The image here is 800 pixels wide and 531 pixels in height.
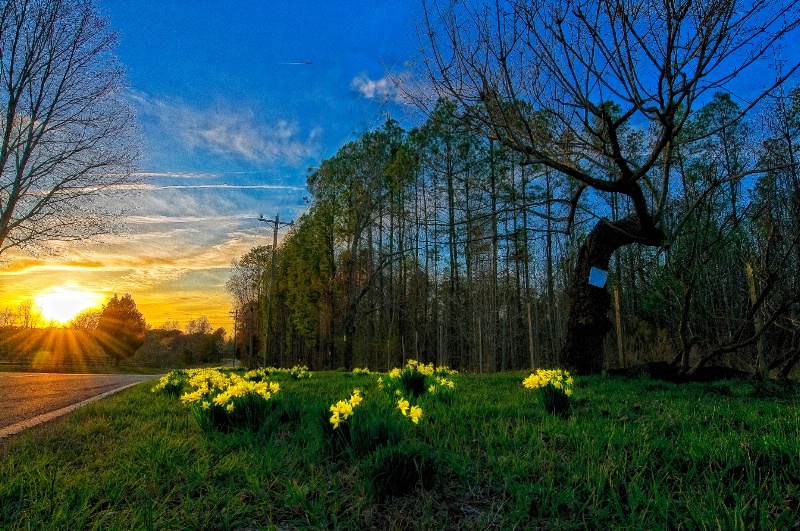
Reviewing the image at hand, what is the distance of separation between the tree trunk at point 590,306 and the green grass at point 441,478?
4.05 meters

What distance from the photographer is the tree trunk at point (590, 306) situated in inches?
294

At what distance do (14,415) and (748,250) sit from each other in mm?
11345

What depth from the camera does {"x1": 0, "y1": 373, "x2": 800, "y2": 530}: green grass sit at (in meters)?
1.86

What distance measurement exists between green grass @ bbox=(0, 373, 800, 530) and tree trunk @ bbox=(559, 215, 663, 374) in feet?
13.3

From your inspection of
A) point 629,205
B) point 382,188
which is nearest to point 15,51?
point 382,188

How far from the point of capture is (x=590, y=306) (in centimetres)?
746

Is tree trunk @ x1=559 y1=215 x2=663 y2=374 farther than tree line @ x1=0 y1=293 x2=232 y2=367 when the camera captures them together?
No

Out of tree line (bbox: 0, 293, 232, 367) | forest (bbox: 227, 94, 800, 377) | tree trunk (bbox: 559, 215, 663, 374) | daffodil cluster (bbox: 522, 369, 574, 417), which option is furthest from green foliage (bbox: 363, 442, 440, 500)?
tree line (bbox: 0, 293, 232, 367)

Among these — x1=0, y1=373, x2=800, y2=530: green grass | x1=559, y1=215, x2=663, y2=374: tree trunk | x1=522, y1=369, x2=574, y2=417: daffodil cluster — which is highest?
x1=559, y1=215, x2=663, y2=374: tree trunk

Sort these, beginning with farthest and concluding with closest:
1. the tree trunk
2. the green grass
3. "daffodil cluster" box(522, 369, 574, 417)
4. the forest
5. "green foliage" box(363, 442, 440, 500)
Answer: the forest → the tree trunk → "daffodil cluster" box(522, 369, 574, 417) → "green foliage" box(363, 442, 440, 500) → the green grass

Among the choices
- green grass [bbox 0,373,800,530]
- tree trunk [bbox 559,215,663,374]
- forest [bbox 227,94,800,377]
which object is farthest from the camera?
forest [bbox 227,94,800,377]

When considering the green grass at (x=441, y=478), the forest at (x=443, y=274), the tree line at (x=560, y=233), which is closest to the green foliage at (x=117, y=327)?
the tree line at (x=560, y=233)

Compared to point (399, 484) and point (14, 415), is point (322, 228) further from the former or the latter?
point (399, 484)

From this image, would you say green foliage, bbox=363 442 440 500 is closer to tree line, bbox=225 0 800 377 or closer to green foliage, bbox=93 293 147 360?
tree line, bbox=225 0 800 377
